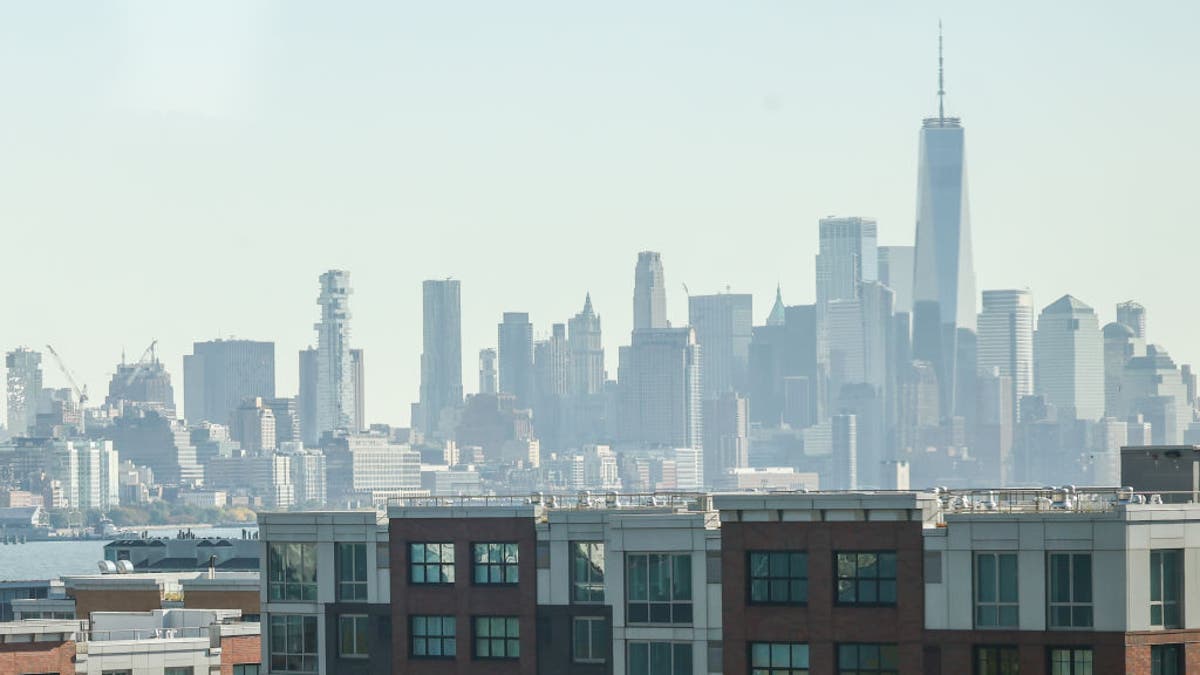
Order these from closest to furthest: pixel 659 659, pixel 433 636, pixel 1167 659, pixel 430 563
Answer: pixel 1167 659
pixel 659 659
pixel 433 636
pixel 430 563

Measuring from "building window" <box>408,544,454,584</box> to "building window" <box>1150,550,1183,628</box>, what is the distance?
65.3 feet

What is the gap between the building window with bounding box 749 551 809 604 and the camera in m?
62.3

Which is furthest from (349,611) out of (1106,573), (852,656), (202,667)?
(1106,573)

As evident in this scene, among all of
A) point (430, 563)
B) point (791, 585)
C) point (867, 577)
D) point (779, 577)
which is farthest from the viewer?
point (430, 563)

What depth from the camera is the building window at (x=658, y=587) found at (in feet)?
217

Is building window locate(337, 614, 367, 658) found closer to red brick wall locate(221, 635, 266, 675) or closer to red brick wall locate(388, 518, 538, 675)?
red brick wall locate(388, 518, 538, 675)

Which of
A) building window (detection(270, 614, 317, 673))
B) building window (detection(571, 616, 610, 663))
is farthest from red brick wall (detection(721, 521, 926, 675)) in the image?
building window (detection(270, 614, 317, 673))

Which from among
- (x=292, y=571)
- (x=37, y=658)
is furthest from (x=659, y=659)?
(x=37, y=658)

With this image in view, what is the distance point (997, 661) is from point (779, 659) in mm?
4923

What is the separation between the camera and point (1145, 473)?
6944 cm

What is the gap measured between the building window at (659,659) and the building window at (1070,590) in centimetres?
946

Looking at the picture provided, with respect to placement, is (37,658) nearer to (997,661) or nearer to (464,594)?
(464,594)

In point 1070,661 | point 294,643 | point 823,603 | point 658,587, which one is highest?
point 658,587

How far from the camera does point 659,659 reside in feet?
218
